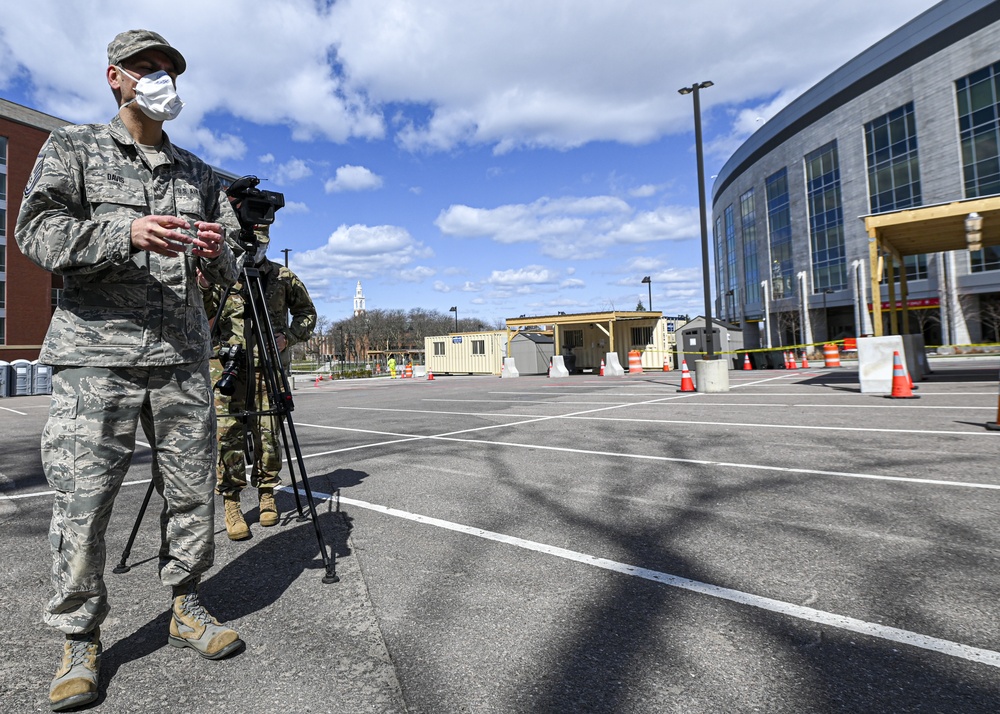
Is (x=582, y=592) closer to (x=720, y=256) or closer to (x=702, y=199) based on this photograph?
(x=702, y=199)

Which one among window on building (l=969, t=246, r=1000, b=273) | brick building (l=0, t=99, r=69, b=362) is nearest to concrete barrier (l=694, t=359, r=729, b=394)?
window on building (l=969, t=246, r=1000, b=273)

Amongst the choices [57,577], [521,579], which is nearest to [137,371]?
[57,577]

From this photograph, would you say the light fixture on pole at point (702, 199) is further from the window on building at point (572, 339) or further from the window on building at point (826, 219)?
the window on building at point (826, 219)

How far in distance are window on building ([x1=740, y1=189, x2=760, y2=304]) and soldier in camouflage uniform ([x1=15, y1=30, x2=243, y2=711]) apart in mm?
68654

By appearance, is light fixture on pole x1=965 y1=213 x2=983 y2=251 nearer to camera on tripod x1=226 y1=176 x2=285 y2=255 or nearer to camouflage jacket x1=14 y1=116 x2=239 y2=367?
camera on tripod x1=226 y1=176 x2=285 y2=255

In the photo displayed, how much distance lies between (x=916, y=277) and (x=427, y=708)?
168 feet

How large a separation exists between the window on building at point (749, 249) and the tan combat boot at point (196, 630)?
226 feet

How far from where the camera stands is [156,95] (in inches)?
90.4

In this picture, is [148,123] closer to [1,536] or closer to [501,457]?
[1,536]

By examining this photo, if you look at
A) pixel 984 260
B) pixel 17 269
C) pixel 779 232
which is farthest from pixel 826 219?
pixel 17 269

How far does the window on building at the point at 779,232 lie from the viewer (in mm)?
57375

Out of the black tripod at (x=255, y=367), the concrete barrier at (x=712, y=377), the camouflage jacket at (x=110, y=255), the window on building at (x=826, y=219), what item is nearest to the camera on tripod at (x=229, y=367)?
the black tripod at (x=255, y=367)

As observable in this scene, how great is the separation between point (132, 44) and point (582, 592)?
2959 mm

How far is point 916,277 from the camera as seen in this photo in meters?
42.3
